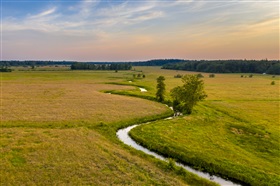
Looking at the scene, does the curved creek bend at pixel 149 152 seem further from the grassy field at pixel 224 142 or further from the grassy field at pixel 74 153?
the grassy field at pixel 74 153

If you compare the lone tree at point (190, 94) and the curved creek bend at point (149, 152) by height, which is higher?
the lone tree at point (190, 94)

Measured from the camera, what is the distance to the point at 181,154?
28.8 m

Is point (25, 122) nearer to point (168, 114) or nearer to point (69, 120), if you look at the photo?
point (69, 120)

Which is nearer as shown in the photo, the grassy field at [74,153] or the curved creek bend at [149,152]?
the grassy field at [74,153]

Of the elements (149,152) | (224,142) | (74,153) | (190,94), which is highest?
(190,94)

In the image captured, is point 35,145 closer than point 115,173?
No

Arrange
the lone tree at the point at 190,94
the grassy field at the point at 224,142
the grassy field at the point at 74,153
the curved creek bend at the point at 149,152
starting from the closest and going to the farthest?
the grassy field at the point at 74,153
the curved creek bend at the point at 149,152
the grassy field at the point at 224,142
the lone tree at the point at 190,94

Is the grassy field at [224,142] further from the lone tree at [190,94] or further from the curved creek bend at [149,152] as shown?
the lone tree at [190,94]

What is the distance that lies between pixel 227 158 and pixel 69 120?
26.6 metres

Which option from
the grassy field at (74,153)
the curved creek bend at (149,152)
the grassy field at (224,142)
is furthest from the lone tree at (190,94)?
the curved creek bend at (149,152)

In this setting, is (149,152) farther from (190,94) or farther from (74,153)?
(190,94)

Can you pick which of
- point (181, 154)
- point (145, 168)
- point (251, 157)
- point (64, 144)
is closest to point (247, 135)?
point (251, 157)

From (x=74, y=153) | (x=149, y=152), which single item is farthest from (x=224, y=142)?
(x=74, y=153)

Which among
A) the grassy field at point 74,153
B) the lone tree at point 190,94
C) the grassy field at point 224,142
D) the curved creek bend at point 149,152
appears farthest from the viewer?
the lone tree at point 190,94
